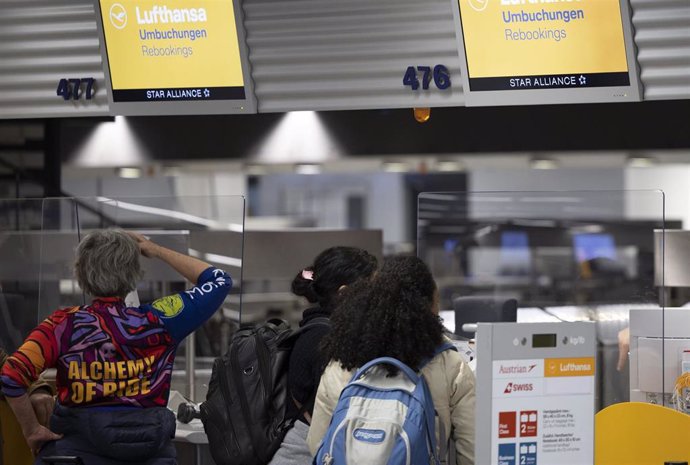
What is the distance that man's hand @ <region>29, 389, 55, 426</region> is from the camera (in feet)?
12.8

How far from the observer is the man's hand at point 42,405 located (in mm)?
3889

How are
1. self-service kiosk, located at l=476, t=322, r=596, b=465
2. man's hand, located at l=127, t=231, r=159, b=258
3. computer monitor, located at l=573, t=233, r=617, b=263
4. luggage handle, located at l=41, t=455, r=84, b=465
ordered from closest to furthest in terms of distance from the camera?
self-service kiosk, located at l=476, t=322, r=596, b=465
luggage handle, located at l=41, t=455, r=84, b=465
man's hand, located at l=127, t=231, r=159, b=258
computer monitor, located at l=573, t=233, r=617, b=263

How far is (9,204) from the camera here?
554cm

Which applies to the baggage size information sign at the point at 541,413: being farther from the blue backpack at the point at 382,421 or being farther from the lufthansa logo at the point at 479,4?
the lufthansa logo at the point at 479,4

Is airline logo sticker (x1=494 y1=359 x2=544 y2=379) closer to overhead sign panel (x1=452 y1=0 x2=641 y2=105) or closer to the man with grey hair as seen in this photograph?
the man with grey hair

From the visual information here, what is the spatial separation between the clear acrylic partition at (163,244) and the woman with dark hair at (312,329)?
5.34ft

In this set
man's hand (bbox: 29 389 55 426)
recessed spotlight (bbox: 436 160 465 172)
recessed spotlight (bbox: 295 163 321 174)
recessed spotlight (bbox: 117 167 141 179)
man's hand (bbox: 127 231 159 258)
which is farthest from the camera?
recessed spotlight (bbox: 436 160 465 172)

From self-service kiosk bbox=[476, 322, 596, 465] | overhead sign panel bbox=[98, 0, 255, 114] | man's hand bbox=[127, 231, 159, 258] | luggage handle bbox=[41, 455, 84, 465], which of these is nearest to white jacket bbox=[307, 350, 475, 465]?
self-service kiosk bbox=[476, 322, 596, 465]

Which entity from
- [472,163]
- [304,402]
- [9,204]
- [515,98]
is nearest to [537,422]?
[304,402]

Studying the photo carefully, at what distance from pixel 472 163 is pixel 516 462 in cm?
665

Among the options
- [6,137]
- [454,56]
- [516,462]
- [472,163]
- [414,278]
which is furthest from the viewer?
[472,163]

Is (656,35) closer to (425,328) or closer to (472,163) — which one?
(425,328)

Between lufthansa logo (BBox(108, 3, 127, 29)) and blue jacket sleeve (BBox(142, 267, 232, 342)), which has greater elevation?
lufthansa logo (BBox(108, 3, 127, 29))

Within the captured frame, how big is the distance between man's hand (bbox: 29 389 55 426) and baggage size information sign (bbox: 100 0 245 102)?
167cm
